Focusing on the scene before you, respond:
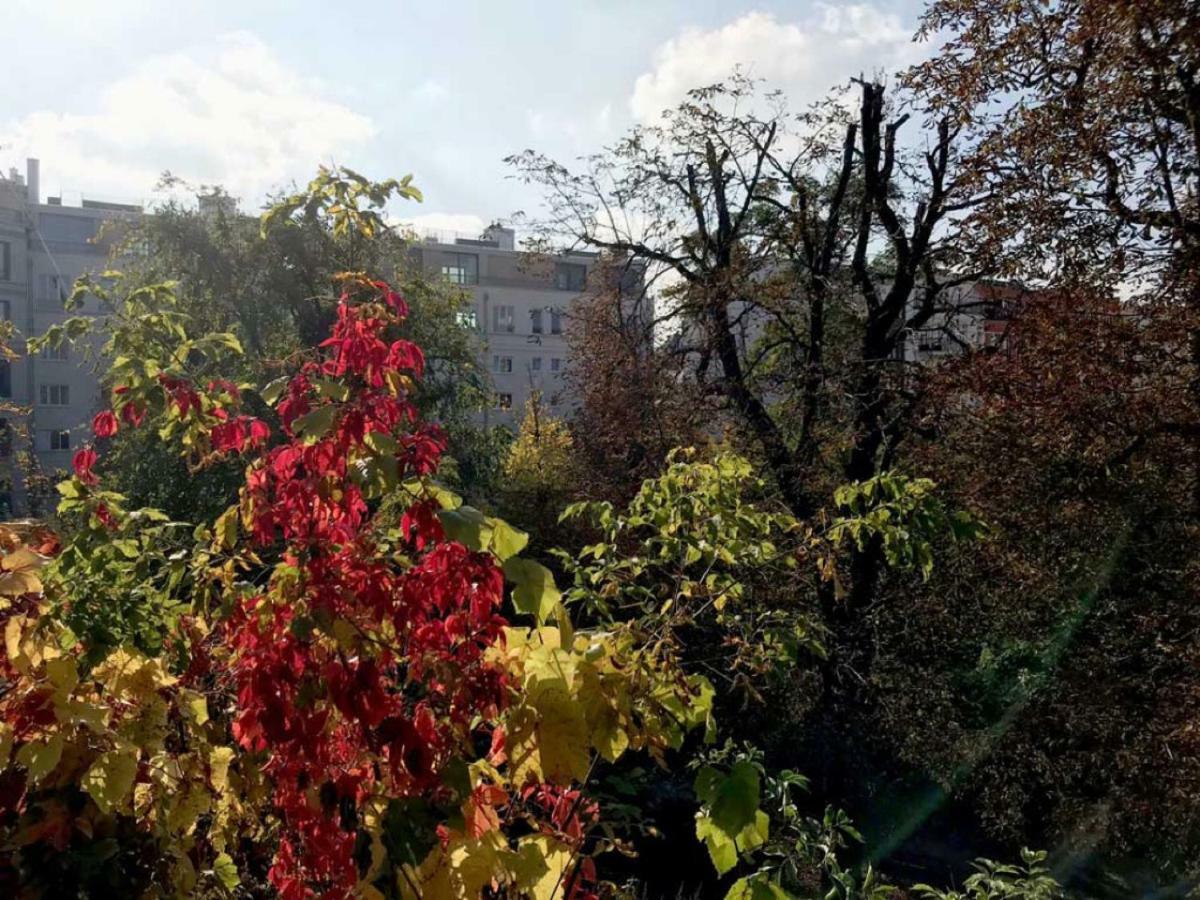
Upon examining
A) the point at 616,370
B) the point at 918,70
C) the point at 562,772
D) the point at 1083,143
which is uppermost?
the point at 918,70

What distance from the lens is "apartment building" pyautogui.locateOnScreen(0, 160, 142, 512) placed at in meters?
34.2

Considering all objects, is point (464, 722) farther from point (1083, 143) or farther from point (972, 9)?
point (972, 9)

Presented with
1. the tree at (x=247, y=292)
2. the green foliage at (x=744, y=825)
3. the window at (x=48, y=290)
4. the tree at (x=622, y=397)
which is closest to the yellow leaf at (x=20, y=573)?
the green foliage at (x=744, y=825)

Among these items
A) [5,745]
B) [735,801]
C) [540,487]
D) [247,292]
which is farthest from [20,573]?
[247,292]

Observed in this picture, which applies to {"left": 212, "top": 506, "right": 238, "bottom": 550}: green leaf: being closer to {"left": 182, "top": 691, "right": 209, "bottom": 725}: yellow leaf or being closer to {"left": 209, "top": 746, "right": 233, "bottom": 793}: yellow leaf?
{"left": 182, "top": 691, "right": 209, "bottom": 725}: yellow leaf

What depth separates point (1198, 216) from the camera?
17.3 ft

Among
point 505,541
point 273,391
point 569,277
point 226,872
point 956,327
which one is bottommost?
point 226,872

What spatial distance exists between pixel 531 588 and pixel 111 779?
1048 millimetres

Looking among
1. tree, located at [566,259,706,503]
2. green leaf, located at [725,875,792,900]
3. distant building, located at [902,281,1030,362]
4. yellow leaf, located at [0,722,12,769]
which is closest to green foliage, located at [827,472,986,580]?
green leaf, located at [725,875,792,900]

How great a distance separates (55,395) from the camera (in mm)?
35156

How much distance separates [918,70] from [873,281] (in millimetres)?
4694

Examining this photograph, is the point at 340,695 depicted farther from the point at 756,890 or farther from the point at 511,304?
the point at 511,304

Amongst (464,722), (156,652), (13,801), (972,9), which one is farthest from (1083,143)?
(13,801)

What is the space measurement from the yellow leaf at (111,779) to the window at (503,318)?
41098mm
